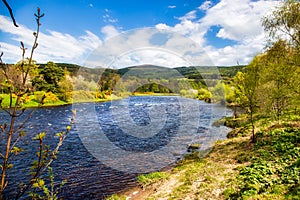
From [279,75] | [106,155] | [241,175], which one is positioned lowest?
[106,155]

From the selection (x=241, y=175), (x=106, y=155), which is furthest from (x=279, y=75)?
(x=106, y=155)

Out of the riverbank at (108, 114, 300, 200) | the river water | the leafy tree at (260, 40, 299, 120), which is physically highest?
the leafy tree at (260, 40, 299, 120)

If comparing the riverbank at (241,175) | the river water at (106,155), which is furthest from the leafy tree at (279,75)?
the river water at (106,155)

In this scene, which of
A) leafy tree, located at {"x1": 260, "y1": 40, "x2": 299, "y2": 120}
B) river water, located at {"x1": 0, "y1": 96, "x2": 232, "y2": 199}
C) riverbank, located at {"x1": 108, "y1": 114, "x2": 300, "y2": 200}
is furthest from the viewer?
leafy tree, located at {"x1": 260, "y1": 40, "x2": 299, "y2": 120}

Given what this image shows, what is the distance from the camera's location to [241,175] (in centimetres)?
884

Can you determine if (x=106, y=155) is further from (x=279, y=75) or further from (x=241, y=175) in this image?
(x=279, y=75)

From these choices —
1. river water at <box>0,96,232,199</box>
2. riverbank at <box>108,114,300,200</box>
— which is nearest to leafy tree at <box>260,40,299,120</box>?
riverbank at <box>108,114,300,200</box>

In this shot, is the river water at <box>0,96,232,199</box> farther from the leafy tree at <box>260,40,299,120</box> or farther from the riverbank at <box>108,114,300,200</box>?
the leafy tree at <box>260,40,299,120</box>

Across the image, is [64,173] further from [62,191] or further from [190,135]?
[190,135]

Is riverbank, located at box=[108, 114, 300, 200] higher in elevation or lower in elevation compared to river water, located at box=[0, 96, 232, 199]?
higher

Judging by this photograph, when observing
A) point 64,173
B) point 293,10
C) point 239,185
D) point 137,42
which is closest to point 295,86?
point 293,10

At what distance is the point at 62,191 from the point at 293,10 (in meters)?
16.9

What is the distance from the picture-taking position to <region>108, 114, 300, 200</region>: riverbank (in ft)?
23.6

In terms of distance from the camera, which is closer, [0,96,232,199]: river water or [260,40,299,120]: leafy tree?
[0,96,232,199]: river water
